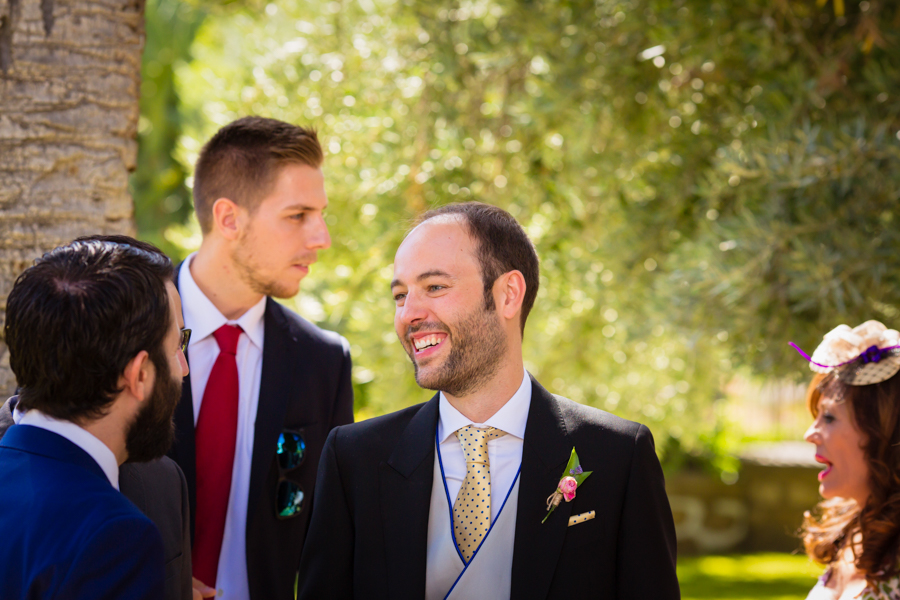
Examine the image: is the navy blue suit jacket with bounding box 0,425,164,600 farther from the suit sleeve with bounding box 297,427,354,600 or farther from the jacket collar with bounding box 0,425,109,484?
the suit sleeve with bounding box 297,427,354,600

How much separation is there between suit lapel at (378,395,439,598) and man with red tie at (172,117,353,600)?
685 mm

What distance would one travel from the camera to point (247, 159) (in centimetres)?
326

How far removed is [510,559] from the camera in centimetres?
232

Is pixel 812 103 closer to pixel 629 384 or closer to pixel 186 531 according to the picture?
pixel 629 384

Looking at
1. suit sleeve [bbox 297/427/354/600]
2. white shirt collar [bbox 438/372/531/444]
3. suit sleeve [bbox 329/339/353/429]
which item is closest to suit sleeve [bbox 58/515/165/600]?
suit sleeve [bbox 297/427/354/600]

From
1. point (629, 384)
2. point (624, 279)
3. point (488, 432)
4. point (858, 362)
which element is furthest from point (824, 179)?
point (488, 432)

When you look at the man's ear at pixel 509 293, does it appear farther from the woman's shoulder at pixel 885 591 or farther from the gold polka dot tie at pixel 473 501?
the woman's shoulder at pixel 885 591

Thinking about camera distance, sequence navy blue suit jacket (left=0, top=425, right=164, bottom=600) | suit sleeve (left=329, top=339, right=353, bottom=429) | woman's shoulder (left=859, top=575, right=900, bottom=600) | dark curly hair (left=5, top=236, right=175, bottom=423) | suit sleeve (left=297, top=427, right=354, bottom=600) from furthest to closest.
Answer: suit sleeve (left=329, top=339, right=353, bottom=429) < woman's shoulder (left=859, top=575, right=900, bottom=600) < suit sleeve (left=297, top=427, right=354, bottom=600) < dark curly hair (left=5, top=236, right=175, bottom=423) < navy blue suit jacket (left=0, top=425, right=164, bottom=600)

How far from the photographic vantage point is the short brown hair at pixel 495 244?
2.51m

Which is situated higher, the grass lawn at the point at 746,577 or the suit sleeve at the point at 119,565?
the suit sleeve at the point at 119,565

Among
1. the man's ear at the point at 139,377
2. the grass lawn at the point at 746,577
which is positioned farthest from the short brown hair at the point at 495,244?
the grass lawn at the point at 746,577

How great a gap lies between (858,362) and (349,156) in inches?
152

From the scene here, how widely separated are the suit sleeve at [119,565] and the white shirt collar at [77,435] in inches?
8.6

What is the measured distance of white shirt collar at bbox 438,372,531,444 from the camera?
2.46 m
